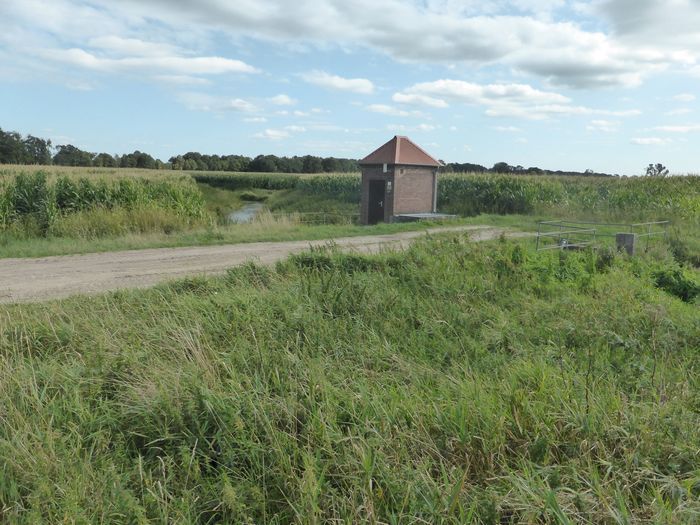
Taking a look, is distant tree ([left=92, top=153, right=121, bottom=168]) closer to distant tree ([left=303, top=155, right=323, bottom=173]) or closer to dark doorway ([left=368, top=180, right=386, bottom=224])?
distant tree ([left=303, top=155, right=323, bottom=173])

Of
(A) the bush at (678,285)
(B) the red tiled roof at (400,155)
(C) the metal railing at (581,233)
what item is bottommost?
(A) the bush at (678,285)

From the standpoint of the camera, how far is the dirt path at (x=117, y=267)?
928 centimetres

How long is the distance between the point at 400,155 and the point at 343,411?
816 inches

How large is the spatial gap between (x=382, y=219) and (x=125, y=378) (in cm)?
1993

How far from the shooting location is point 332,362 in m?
5.82

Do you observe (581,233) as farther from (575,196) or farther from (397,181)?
(575,196)

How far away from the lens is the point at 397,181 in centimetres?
2412

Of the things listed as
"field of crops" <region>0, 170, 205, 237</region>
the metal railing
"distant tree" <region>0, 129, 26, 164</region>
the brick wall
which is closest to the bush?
the metal railing

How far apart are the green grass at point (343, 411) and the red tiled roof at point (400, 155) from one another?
1695 cm

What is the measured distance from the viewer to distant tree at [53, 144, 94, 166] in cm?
7694

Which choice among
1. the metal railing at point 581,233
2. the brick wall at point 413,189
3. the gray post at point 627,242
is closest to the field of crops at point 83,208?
the brick wall at point 413,189

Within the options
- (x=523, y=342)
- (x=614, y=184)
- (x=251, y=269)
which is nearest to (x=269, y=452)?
(x=523, y=342)

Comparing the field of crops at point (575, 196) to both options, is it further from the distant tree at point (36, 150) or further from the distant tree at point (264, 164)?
the distant tree at point (36, 150)

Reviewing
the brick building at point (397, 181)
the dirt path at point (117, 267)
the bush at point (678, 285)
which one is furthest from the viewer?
the brick building at point (397, 181)
